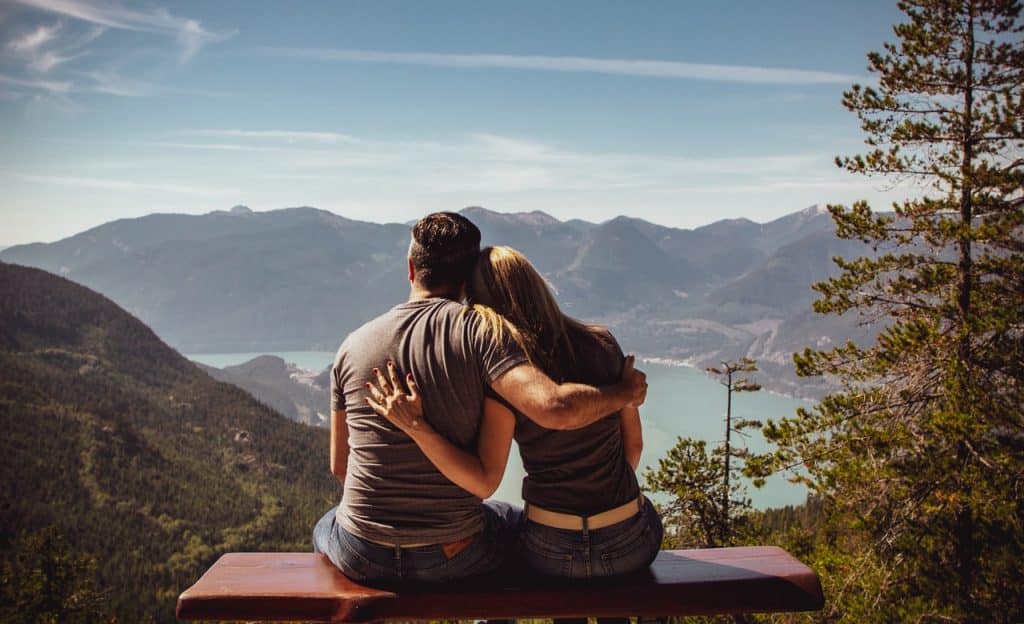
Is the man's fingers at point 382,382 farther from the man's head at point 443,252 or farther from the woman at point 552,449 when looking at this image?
the man's head at point 443,252

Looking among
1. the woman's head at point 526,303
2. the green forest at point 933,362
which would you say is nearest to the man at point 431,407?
the woman's head at point 526,303

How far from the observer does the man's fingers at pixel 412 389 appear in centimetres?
→ 266

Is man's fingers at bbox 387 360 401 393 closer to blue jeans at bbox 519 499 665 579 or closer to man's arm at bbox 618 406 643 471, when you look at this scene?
blue jeans at bbox 519 499 665 579

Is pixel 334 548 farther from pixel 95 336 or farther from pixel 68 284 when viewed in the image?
pixel 68 284

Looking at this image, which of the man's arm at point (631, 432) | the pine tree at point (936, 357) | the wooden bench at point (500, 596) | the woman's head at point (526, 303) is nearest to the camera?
the woman's head at point (526, 303)

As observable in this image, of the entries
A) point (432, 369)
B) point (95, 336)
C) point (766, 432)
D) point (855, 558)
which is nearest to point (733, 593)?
point (432, 369)

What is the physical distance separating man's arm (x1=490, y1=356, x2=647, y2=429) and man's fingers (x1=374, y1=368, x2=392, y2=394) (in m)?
0.39

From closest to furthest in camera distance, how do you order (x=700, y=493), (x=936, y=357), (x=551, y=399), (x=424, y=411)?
1. (x=551, y=399)
2. (x=424, y=411)
3. (x=936, y=357)
4. (x=700, y=493)

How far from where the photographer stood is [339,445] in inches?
128

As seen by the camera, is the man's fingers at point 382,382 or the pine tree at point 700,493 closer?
the man's fingers at point 382,382

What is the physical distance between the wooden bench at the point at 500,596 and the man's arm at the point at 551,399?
795 mm

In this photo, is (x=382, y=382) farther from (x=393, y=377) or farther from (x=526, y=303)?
(x=526, y=303)

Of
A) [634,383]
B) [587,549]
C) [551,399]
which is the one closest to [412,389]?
[551,399]

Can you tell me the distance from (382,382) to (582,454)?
856mm
